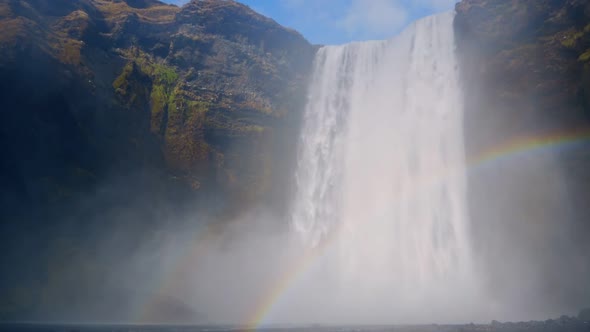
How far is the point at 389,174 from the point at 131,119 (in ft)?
67.9

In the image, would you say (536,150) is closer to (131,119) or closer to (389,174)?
(389,174)

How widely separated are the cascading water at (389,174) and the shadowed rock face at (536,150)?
2.10 meters

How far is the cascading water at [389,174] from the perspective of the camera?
1444 inches

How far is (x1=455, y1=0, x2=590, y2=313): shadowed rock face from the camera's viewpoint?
33.2 metres

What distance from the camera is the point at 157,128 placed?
129 feet

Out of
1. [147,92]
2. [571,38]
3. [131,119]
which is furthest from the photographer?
[147,92]

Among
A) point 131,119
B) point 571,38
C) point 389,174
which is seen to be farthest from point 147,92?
point 571,38

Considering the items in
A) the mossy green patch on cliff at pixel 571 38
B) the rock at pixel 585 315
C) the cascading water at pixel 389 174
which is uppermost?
the mossy green patch on cliff at pixel 571 38

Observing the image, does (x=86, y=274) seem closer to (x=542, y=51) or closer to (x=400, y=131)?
(x=400, y=131)

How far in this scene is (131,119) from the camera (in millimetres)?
38000

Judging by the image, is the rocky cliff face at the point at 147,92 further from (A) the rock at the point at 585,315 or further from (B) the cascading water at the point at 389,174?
(A) the rock at the point at 585,315

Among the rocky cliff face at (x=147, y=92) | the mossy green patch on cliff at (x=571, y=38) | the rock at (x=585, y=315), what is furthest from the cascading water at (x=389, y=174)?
the mossy green patch on cliff at (x=571, y=38)

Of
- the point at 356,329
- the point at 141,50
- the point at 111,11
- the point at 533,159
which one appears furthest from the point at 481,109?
the point at 111,11

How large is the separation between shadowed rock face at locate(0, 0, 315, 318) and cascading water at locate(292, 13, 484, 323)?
3.15 metres
